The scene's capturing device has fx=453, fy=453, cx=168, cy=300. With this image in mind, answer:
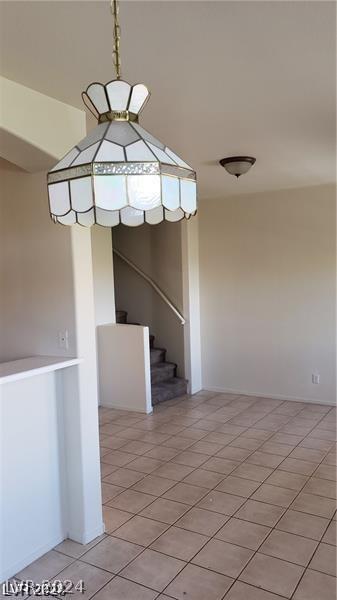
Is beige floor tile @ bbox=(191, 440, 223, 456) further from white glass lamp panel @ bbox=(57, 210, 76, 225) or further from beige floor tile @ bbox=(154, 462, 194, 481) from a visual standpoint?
white glass lamp panel @ bbox=(57, 210, 76, 225)

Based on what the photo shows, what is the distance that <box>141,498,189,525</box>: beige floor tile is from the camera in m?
2.83

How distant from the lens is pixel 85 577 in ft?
7.48

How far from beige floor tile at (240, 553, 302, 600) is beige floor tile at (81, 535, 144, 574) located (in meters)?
0.61

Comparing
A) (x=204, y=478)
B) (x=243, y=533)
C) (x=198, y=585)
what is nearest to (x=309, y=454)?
(x=204, y=478)

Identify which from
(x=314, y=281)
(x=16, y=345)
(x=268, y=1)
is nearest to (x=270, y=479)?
(x=16, y=345)

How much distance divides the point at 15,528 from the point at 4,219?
1.76 m

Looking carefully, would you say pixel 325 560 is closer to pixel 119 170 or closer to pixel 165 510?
pixel 165 510

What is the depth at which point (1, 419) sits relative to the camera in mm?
2303

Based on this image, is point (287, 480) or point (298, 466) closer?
point (287, 480)

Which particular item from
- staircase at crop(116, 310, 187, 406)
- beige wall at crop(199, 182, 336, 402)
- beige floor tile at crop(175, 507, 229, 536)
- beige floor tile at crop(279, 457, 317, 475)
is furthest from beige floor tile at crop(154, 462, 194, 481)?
beige wall at crop(199, 182, 336, 402)

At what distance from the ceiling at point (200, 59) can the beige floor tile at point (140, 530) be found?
96.5 inches

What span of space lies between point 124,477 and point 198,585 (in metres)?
1.29

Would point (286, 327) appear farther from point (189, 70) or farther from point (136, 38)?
point (136, 38)

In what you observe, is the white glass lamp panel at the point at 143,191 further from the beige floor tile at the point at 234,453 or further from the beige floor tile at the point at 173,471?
the beige floor tile at the point at 234,453
